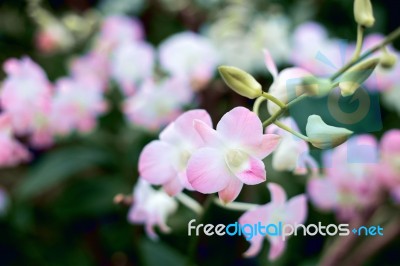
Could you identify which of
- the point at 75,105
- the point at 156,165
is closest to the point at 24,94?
the point at 75,105

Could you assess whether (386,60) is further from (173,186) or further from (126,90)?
(126,90)

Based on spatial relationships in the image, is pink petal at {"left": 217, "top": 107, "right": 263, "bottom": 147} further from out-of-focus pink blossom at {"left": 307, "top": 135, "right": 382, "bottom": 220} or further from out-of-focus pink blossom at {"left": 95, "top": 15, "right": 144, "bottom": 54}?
out-of-focus pink blossom at {"left": 95, "top": 15, "right": 144, "bottom": 54}

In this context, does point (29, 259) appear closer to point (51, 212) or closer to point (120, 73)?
point (51, 212)

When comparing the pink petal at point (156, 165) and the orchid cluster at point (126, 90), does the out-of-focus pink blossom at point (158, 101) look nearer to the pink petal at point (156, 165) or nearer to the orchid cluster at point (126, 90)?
the orchid cluster at point (126, 90)

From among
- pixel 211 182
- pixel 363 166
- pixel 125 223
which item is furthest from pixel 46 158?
pixel 211 182

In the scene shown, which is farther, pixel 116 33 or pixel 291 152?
pixel 116 33

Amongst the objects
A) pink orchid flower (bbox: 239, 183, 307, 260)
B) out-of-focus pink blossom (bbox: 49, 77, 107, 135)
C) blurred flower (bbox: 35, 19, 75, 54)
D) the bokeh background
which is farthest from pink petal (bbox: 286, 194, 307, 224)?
blurred flower (bbox: 35, 19, 75, 54)

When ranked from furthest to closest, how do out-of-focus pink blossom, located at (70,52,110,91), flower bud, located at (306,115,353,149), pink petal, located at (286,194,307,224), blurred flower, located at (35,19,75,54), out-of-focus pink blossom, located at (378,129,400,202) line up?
1. blurred flower, located at (35,19,75,54)
2. out-of-focus pink blossom, located at (70,52,110,91)
3. out-of-focus pink blossom, located at (378,129,400,202)
4. pink petal, located at (286,194,307,224)
5. flower bud, located at (306,115,353,149)
